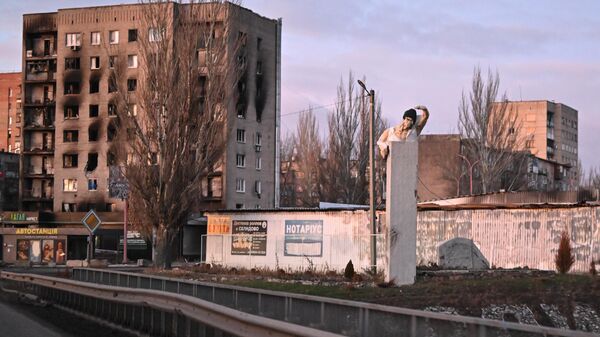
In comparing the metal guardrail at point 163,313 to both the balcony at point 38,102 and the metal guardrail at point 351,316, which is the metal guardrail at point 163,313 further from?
the balcony at point 38,102

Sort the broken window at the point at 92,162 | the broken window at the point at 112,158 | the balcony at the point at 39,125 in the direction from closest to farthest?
the broken window at the point at 112,158
the broken window at the point at 92,162
the balcony at the point at 39,125

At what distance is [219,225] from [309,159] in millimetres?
40191

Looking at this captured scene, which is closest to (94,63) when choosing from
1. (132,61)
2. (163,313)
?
(132,61)

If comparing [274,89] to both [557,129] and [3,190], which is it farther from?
[557,129]

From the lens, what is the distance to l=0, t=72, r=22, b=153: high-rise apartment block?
125 m

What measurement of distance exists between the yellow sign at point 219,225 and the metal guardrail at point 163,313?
2419cm

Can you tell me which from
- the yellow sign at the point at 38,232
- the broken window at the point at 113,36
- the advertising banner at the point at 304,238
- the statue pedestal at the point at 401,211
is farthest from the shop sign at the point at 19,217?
the statue pedestal at the point at 401,211

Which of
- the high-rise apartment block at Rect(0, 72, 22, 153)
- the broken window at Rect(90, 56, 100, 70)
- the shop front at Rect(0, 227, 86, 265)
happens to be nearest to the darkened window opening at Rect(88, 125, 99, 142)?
the broken window at Rect(90, 56, 100, 70)

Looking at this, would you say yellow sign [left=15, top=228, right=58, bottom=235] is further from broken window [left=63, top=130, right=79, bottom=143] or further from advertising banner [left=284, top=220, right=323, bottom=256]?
advertising banner [left=284, top=220, right=323, bottom=256]

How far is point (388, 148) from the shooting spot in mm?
24516

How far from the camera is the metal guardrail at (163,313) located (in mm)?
8844

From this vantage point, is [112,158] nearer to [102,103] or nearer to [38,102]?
[102,103]

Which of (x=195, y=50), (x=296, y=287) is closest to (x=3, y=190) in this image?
(x=195, y=50)

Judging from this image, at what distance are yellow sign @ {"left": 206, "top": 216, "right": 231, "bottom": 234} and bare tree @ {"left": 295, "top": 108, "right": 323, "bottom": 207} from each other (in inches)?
1345
